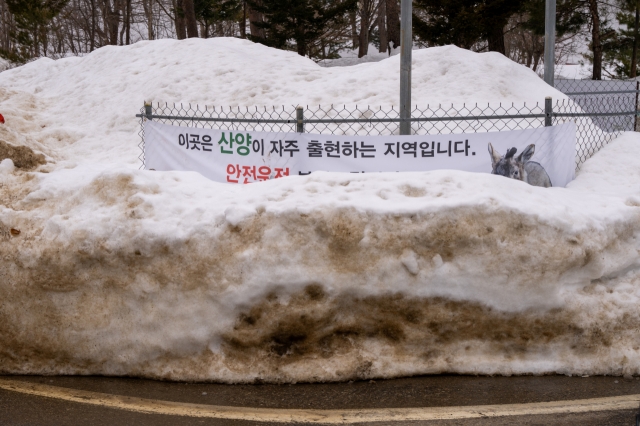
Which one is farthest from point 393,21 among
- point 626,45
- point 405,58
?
point 405,58

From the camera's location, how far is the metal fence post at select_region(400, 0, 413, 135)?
611cm

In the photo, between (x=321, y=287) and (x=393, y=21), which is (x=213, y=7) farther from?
(x=321, y=287)

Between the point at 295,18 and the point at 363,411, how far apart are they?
1710 cm

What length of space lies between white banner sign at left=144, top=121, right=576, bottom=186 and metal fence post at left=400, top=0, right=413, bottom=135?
0.49m

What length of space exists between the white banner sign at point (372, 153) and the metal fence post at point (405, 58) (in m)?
0.49

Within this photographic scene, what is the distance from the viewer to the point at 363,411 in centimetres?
392

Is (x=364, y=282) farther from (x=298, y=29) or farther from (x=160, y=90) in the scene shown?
(x=298, y=29)

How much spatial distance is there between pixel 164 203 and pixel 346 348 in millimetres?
1731

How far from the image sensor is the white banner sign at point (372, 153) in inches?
228

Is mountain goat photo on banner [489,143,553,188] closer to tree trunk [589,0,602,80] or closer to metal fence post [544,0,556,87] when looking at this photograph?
metal fence post [544,0,556,87]

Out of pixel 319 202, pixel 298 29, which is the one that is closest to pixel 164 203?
pixel 319 202

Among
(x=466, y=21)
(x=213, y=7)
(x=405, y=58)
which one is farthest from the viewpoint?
(x=213, y=7)

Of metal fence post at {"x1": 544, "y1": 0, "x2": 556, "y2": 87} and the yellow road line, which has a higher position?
metal fence post at {"x1": 544, "y1": 0, "x2": 556, "y2": 87}

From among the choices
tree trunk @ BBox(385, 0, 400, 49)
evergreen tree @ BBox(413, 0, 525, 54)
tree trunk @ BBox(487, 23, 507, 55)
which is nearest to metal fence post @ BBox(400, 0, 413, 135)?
evergreen tree @ BBox(413, 0, 525, 54)
